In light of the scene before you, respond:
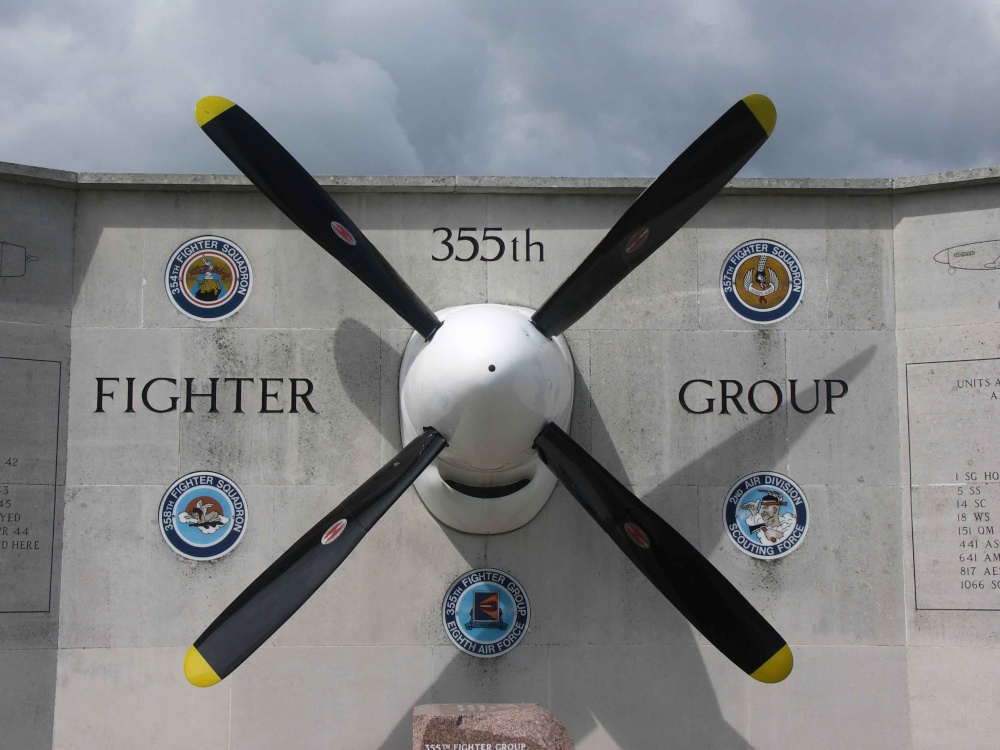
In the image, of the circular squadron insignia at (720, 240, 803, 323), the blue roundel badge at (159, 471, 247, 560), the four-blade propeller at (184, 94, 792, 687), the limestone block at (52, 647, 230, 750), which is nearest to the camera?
the four-blade propeller at (184, 94, 792, 687)

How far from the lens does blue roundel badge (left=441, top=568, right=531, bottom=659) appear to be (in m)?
9.12

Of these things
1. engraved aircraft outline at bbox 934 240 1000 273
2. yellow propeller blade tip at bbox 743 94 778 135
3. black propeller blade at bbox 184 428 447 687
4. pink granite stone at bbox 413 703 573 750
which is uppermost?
yellow propeller blade tip at bbox 743 94 778 135

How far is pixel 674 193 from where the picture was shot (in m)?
7.49

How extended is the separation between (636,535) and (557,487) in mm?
2056

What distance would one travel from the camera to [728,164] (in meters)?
7.52

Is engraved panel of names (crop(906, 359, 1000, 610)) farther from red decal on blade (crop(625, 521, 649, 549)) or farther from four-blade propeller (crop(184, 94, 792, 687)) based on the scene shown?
red decal on blade (crop(625, 521, 649, 549))

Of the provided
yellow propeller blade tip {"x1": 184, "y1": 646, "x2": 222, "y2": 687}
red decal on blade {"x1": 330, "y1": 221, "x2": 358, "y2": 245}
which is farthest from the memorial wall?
yellow propeller blade tip {"x1": 184, "y1": 646, "x2": 222, "y2": 687}

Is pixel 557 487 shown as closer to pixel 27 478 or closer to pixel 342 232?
pixel 342 232

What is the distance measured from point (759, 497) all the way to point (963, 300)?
9.41 ft

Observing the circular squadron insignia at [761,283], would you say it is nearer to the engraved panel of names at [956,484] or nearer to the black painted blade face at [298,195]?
the engraved panel of names at [956,484]

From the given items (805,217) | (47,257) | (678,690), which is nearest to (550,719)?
(678,690)

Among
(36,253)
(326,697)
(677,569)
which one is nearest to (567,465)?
(677,569)

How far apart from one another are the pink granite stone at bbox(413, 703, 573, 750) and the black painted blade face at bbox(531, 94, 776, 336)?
10.4 feet

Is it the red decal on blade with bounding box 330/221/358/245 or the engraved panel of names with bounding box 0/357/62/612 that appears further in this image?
the engraved panel of names with bounding box 0/357/62/612
